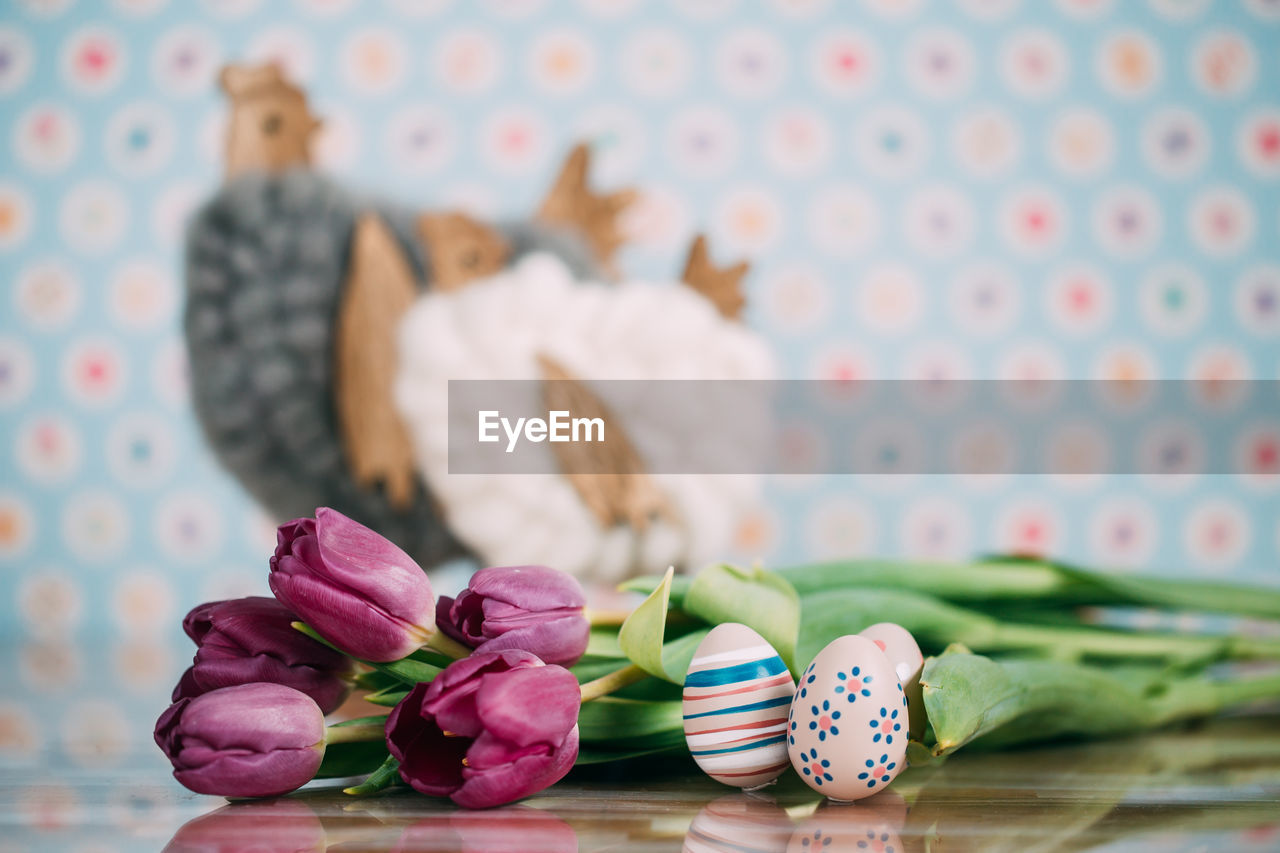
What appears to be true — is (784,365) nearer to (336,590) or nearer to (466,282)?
(466,282)

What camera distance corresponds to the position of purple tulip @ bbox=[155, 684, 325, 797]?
0.26 meters

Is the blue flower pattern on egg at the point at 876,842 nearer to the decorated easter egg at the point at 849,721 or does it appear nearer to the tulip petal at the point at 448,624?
the decorated easter egg at the point at 849,721

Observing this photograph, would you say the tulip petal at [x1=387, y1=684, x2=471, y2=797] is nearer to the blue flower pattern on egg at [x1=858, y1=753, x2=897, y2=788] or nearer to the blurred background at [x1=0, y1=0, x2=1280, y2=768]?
the blue flower pattern on egg at [x1=858, y1=753, x2=897, y2=788]

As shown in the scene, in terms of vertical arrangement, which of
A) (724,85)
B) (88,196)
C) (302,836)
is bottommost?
(302,836)

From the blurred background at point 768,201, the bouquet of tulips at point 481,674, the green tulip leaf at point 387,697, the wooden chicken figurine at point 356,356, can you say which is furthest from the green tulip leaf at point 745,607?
the blurred background at point 768,201

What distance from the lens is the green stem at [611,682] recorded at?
30 cm

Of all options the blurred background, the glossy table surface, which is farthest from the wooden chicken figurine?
the glossy table surface

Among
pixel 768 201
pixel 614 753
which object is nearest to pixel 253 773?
pixel 614 753

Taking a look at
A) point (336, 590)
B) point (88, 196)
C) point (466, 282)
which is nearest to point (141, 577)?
point (88, 196)

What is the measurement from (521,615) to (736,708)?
0.07 m

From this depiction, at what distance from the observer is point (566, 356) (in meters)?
0.79

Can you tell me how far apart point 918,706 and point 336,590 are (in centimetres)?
18

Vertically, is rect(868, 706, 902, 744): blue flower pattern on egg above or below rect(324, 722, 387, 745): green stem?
above

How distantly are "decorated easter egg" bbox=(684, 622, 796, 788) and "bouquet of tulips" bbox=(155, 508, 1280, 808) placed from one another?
16 millimetres
